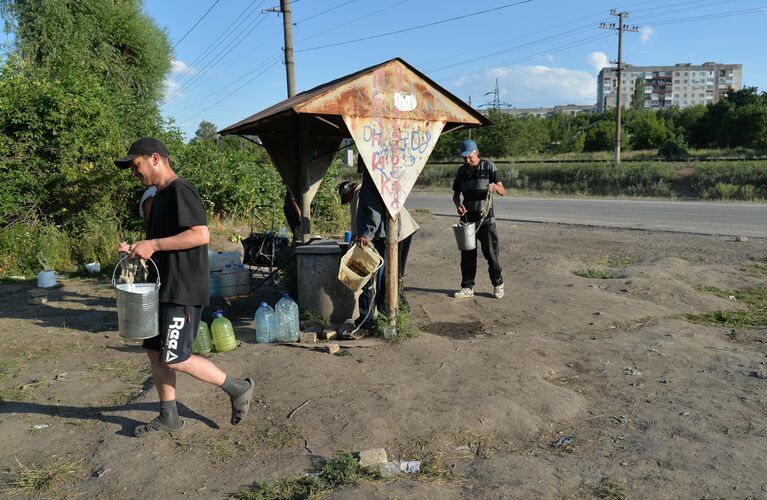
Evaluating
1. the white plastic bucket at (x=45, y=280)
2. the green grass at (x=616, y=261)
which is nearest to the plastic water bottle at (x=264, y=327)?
the white plastic bucket at (x=45, y=280)

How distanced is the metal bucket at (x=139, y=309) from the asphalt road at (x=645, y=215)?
1301 centimetres

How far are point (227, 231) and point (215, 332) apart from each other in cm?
754

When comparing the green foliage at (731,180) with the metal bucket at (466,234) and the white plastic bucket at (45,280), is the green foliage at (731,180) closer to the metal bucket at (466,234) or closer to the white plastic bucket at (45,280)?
the metal bucket at (466,234)

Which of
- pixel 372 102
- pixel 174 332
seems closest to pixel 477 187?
pixel 372 102

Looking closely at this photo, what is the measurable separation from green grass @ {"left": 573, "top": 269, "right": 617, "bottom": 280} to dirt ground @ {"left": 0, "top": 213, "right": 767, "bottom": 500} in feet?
4.53

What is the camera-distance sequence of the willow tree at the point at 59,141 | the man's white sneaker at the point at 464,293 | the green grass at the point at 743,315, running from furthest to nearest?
the willow tree at the point at 59,141 → the man's white sneaker at the point at 464,293 → the green grass at the point at 743,315

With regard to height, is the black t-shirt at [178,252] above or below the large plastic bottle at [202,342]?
above

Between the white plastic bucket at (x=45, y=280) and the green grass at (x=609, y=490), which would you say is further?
the white plastic bucket at (x=45, y=280)

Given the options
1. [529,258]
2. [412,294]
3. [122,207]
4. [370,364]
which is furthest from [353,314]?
[122,207]

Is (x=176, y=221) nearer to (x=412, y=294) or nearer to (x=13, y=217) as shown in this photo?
(x=412, y=294)

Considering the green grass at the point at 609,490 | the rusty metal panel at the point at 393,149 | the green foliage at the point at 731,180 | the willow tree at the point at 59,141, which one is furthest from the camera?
the green foliage at the point at 731,180

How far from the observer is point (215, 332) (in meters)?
5.67

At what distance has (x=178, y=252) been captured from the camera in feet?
12.2

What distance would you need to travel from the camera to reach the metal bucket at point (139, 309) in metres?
3.64
